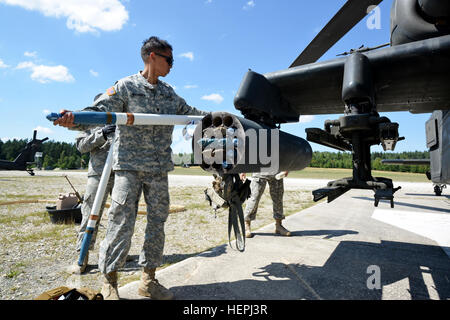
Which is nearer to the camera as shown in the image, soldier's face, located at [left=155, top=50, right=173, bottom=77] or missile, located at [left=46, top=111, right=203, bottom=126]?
missile, located at [left=46, top=111, right=203, bottom=126]

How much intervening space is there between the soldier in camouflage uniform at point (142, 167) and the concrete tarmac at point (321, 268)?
0.33m

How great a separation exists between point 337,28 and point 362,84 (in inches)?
53.5

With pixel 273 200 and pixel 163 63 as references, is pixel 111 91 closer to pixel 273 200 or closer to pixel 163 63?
pixel 163 63

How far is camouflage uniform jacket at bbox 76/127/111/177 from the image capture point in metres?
3.38

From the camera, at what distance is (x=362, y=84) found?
2.17 m

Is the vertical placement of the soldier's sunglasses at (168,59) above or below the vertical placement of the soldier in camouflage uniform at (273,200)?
above

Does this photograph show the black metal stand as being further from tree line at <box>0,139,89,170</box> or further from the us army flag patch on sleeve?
tree line at <box>0,139,89,170</box>

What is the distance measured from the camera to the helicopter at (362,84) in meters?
2.19

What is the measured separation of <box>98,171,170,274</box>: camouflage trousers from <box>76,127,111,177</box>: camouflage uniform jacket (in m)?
1.24

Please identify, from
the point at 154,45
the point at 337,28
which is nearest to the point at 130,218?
the point at 154,45

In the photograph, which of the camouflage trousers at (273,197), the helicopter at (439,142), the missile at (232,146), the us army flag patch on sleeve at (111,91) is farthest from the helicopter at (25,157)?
the helicopter at (439,142)

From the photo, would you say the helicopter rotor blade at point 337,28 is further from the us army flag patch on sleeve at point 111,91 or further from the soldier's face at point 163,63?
the us army flag patch on sleeve at point 111,91

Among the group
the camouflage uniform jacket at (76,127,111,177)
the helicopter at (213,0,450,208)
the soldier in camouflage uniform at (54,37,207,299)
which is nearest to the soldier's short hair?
the soldier in camouflage uniform at (54,37,207,299)

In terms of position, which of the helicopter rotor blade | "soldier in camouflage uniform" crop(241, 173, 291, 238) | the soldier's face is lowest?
"soldier in camouflage uniform" crop(241, 173, 291, 238)
